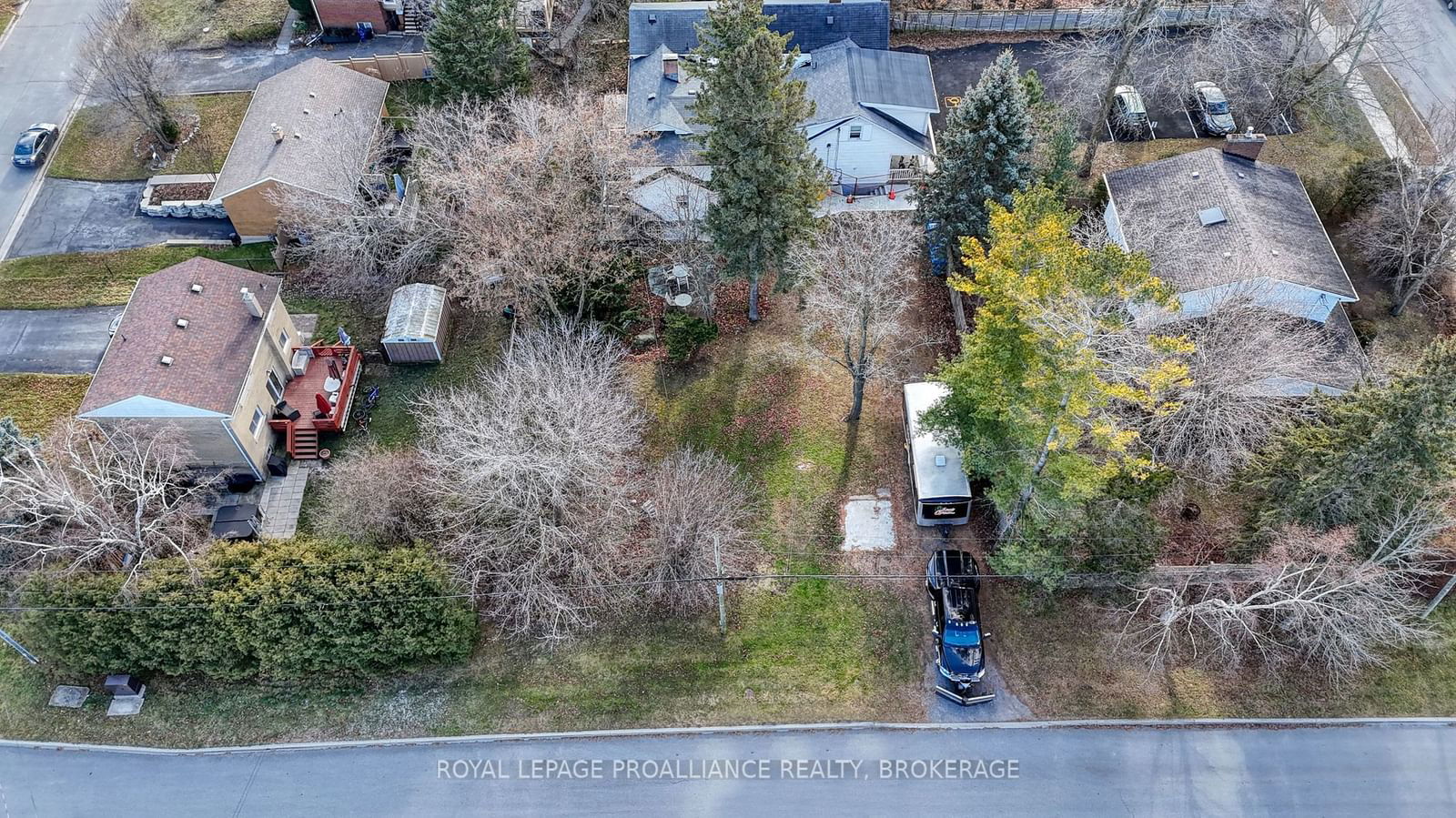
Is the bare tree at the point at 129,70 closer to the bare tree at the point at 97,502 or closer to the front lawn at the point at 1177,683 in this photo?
the bare tree at the point at 97,502

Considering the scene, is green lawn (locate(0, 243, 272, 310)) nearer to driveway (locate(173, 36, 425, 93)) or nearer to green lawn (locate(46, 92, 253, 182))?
green lawn (locate(46, 92, 253, 182))

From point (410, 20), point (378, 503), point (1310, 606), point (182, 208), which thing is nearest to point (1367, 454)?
point (1310, 606)

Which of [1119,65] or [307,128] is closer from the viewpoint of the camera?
[1119,65]

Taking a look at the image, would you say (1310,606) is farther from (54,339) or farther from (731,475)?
(54,339)

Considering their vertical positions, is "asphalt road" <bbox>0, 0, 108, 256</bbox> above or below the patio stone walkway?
above

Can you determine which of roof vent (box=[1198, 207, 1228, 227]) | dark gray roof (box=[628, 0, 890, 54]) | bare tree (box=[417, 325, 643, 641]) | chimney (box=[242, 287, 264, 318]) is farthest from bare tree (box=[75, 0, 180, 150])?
roof vent (box=[1198, 207, 1228, 227])

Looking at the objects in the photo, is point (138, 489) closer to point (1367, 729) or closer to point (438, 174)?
point (438, 174)

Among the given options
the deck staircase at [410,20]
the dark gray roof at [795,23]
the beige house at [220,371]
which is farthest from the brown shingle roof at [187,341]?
the deck staircase at [410,20]
